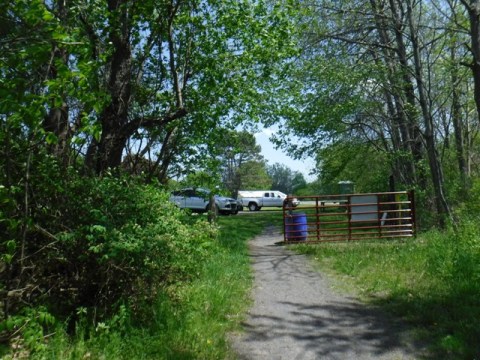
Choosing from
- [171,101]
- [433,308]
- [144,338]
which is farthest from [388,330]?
[171,101]

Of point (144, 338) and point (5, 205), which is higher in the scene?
point (5, 205)

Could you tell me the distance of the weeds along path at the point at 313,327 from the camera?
5.30 meters

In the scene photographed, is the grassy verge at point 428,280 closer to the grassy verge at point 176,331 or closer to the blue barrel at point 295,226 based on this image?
the blue barrel at point 295,226

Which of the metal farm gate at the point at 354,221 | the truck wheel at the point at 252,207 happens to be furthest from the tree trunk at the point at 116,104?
the truck wheel at the point at 252,207

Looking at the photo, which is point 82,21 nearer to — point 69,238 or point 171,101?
point 171,101

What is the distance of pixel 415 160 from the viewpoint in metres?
18.5

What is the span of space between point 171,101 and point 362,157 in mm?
16002

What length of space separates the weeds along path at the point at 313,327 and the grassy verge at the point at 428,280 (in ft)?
1.31

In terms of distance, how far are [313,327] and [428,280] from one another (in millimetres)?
3067

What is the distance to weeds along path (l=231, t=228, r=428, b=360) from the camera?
530 cm

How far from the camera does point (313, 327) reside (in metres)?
6.21

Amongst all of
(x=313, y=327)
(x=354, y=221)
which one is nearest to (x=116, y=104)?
(x=313, y=327)

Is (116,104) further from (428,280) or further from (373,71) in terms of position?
(373,71)

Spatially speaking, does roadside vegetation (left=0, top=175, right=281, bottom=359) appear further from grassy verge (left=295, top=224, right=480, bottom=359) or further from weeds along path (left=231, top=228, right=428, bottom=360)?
grassy verge (left=295, top=224, right=480, bottom=359)
